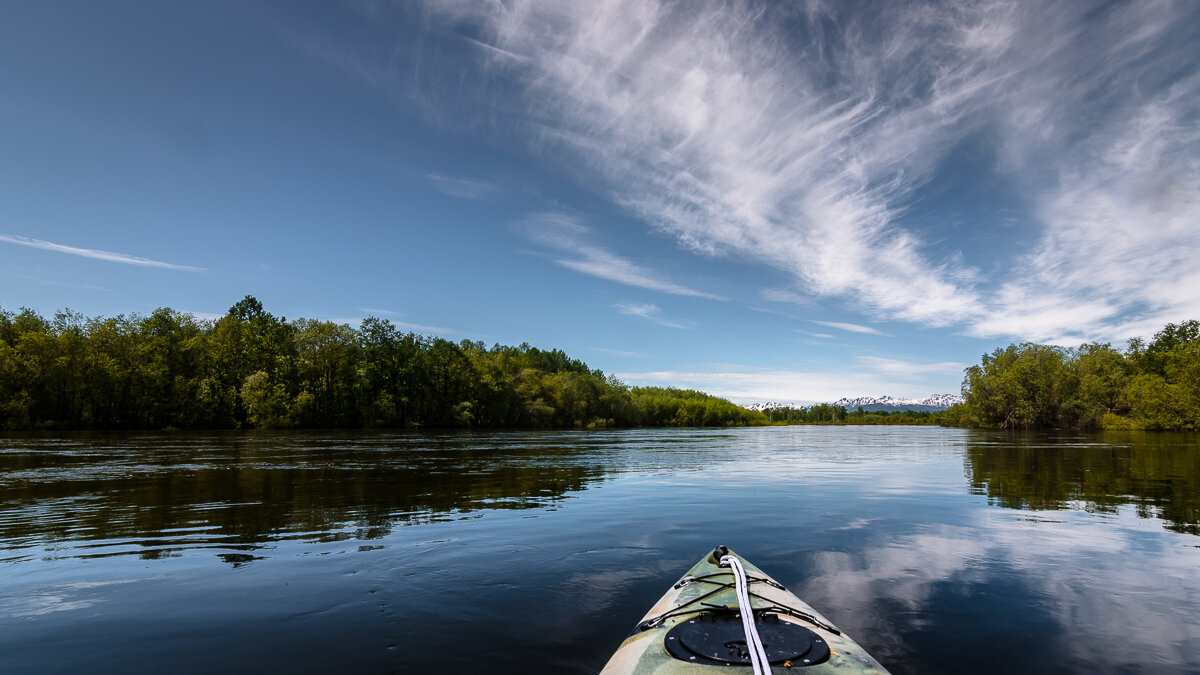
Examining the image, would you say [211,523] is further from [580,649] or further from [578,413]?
[578,413]

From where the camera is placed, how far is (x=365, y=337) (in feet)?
309

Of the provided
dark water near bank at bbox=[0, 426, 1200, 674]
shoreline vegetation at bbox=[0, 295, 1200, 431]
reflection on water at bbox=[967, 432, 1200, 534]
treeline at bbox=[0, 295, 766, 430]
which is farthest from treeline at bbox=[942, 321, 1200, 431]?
treeline at bbox=[0, 295, 766, 430]

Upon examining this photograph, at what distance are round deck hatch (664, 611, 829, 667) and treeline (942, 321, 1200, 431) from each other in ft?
314

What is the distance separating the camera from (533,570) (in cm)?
879

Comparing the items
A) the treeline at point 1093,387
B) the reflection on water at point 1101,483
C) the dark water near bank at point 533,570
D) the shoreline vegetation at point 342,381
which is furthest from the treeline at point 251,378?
the treeline at point 1093,387

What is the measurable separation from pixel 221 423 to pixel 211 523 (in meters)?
83.5

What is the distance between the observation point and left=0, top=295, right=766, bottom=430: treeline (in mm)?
63500

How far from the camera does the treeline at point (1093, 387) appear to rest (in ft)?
233

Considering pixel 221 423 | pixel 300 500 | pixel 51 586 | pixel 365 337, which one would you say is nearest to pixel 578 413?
pixel 365 337

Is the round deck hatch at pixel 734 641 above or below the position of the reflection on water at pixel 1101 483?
above

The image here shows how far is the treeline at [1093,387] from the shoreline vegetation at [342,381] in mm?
259

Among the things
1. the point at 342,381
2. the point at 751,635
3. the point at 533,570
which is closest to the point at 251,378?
the point at 342,381

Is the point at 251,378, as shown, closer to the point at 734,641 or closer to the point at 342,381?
the point at 342,381

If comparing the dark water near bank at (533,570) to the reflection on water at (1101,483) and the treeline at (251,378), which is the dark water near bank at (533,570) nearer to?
the reflection on water at (1101,483)
